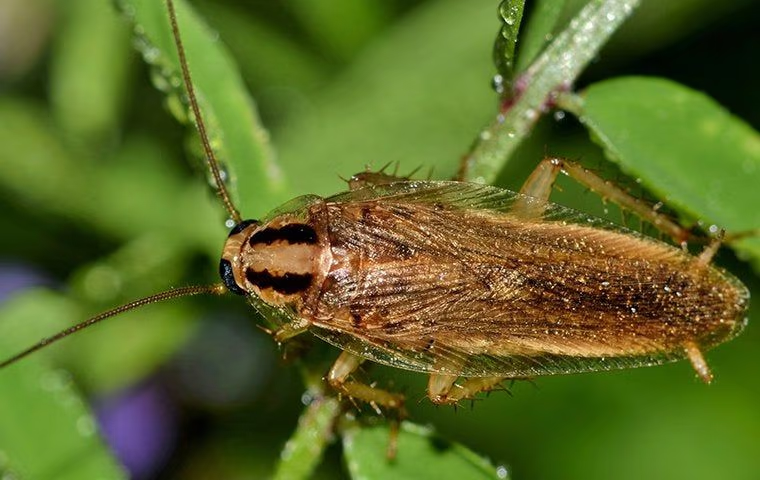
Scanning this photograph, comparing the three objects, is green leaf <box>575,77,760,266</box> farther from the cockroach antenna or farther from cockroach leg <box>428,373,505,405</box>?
the cockroach antenna

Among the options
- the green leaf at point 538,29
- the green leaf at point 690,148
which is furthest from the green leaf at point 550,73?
the green leaf at point 690,148

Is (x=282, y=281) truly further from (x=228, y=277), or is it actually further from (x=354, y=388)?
(x=354, y=388)

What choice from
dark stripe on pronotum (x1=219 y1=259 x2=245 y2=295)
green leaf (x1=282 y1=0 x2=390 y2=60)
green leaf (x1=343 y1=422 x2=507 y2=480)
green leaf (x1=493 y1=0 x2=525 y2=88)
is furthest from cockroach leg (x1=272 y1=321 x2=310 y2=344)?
green leaf (x1=282 y1=0 x2=390 y2=60)

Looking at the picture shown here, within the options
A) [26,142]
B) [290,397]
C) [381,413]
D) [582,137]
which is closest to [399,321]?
[381,413]

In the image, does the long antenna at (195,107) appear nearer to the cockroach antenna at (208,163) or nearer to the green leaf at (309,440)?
the cockroach antenna at (208,163)

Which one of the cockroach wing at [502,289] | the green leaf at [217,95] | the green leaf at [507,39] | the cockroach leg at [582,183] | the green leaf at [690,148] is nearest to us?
the green leaf at [507,39]

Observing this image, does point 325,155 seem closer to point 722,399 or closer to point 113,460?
Result: point 113,460
